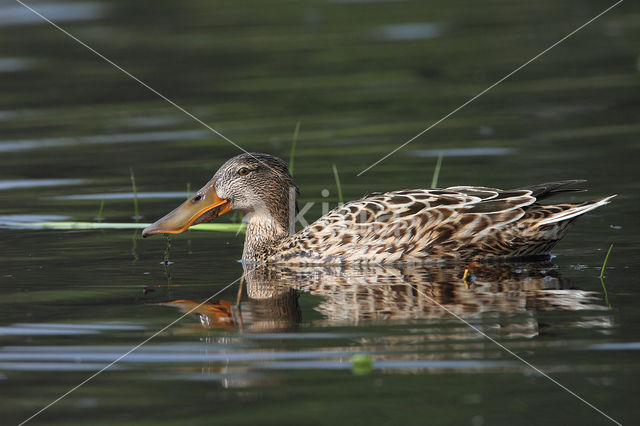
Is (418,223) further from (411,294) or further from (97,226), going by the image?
(97,226)

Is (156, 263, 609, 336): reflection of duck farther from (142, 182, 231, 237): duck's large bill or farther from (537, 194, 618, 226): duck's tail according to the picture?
(142, 182, 231, 237): duck's large bill

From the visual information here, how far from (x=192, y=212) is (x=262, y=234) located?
2.32ft

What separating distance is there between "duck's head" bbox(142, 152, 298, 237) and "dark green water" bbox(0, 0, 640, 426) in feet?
1.29

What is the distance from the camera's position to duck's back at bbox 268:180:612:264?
8.96m

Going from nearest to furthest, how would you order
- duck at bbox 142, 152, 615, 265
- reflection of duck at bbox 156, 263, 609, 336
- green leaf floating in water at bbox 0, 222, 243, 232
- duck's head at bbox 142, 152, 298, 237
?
reflection of duck at bbox 156, 263, 609, 336
duck at bbox 142, 152, 615, 265
duck's head at bbox 142, 152, 298, 237
green leaf floating in water at bbox 0, 222, 243, 232

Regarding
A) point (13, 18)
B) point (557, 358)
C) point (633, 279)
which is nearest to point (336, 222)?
point (633, 279)

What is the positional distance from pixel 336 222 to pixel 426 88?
26.4ft

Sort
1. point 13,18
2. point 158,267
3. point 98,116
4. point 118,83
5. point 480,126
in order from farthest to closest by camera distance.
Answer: point 13,18 < point 118,83 < point 98,116 < point 480,126 < point 158,267

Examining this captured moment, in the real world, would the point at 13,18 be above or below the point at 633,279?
above

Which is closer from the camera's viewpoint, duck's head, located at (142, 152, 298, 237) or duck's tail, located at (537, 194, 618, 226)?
duck's tail, located at (537, 194, 618, 226)

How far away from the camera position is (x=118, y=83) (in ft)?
63.0

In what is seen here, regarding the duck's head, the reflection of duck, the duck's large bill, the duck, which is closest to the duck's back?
the duck

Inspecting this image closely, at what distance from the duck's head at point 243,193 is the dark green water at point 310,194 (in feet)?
1.29

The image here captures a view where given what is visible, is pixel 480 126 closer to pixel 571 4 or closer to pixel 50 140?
pixel 50 140
